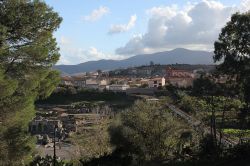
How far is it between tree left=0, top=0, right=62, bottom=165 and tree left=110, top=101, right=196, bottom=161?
10.0 metres

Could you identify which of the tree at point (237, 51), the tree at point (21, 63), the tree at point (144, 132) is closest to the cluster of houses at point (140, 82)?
the tree at point (144, 132)

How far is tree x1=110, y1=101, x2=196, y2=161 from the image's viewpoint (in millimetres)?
30141

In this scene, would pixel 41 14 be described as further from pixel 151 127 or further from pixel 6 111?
pixel 151 127

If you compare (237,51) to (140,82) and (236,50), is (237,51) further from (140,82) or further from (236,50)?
(140,82)

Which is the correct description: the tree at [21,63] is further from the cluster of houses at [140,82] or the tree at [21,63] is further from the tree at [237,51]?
the cluster of houses at [140,82]

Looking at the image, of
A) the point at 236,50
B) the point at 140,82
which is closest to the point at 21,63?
the point at 236,50

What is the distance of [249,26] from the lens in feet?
84.6

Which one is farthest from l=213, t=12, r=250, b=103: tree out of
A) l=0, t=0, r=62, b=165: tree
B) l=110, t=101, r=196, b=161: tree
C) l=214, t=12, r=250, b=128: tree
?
l=0, t=0, r=62, b=165: tree

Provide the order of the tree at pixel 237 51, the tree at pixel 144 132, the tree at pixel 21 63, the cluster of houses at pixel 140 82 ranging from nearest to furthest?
the tree at pixel 21 63
the tree at pixel 237 51
the tree at pixel 144 132
the cluster of houses at pixel 140 82

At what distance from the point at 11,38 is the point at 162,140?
14071 mm

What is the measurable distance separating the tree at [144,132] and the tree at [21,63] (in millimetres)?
10004

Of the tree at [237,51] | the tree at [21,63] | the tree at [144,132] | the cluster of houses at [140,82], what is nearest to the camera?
the tree at [21,63]

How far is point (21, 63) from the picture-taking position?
65.9ft

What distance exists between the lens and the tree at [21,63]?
19453 millimetres
